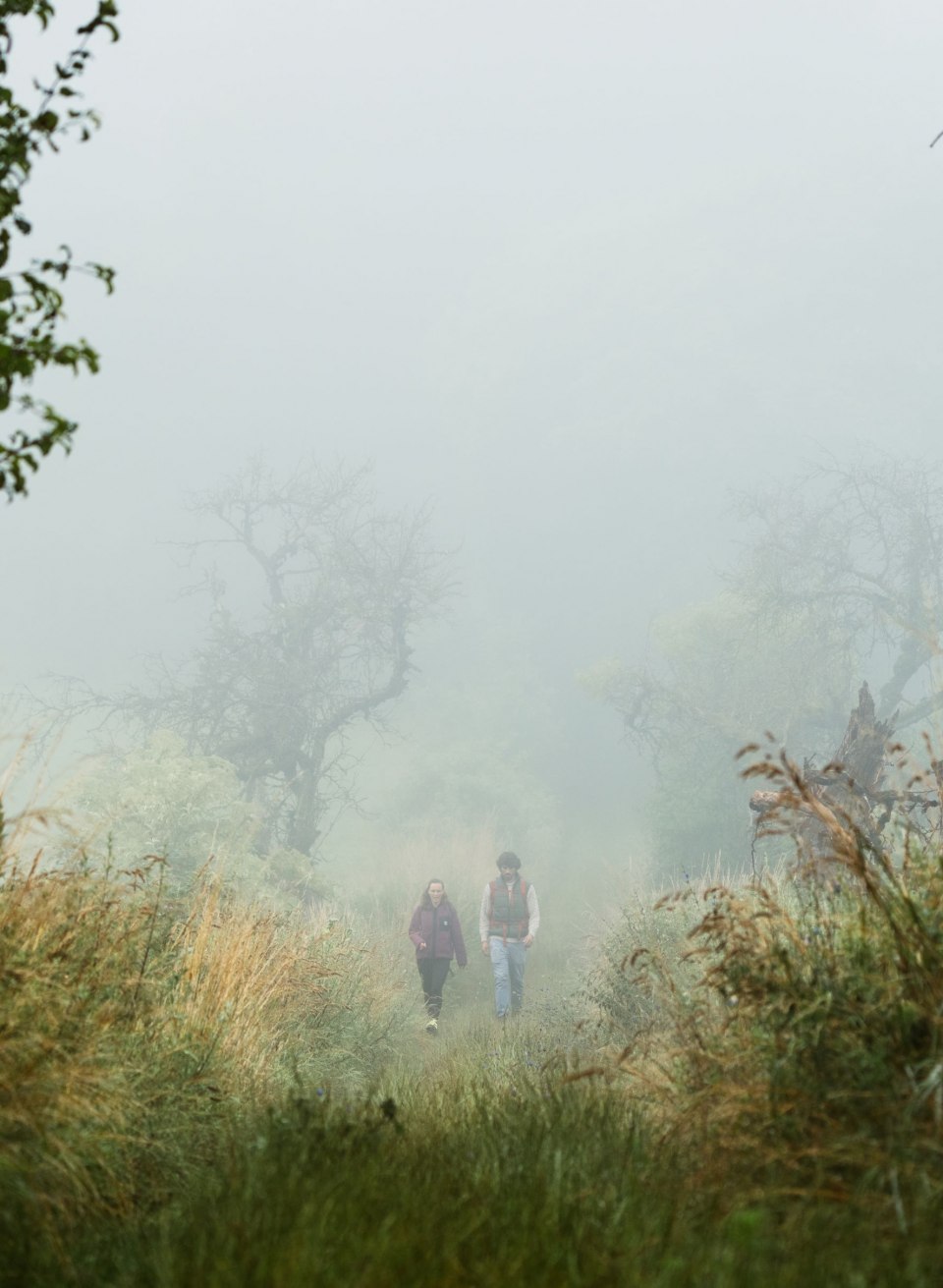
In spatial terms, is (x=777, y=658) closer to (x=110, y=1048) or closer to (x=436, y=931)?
(x=436, y=931)

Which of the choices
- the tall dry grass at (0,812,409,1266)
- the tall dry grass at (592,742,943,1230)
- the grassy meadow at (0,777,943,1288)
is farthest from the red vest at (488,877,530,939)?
the tall dry grass at (592,742,943,1230)

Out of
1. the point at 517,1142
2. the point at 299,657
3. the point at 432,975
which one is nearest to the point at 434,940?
the point at 432,975

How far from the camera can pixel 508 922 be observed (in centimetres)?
1451

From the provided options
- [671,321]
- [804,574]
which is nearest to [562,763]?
[804,574]

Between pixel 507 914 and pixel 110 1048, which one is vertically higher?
pixel 507 914

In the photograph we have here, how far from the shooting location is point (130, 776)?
19.0 metres

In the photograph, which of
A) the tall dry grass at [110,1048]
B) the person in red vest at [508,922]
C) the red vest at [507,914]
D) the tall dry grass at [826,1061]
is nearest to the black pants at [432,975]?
the person in red vest at [508,922]

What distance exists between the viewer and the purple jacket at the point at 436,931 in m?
14.7

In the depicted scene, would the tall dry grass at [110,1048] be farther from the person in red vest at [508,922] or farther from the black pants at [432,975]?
the black pants at [432,975]

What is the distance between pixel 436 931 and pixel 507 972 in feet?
3.28

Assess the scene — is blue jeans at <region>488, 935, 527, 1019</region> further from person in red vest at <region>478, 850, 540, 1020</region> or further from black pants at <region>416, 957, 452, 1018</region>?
black pants at <region>416, 957, 452, 1018</region>

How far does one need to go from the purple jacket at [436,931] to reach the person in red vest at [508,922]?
43cm

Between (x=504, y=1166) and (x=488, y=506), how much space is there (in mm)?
147355

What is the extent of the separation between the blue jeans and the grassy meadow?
29.1ft
